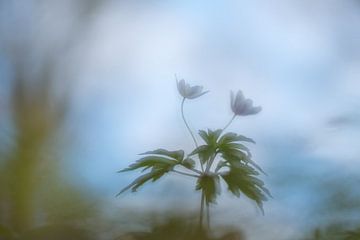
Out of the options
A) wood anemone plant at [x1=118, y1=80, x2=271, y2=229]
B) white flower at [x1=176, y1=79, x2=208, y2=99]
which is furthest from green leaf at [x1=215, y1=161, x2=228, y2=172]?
white flower at [x1=176, y1=79, x2=208, y2=99]

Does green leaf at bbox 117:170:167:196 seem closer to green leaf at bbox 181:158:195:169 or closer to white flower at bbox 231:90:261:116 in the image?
green leaf at bbox 181:158:195:169

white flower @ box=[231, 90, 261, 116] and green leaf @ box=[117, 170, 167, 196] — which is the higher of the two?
white flower @ box=[231, 90, 261, 116]

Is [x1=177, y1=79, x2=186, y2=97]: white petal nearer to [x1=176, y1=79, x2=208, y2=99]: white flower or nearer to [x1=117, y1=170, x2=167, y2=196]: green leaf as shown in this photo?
[x1=176, y1=79, x2=208, y2=99]: white flower

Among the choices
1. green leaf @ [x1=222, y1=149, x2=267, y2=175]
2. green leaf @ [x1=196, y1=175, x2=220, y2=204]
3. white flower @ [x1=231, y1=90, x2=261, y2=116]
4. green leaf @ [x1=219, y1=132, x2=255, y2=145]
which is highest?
white flower @ [x1=231, y1=90, x2=261, y2=116]

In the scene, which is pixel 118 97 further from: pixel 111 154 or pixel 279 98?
pixel 279 98

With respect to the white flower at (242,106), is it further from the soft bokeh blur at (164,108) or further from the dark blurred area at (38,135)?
the dark blurred area at (38,135)

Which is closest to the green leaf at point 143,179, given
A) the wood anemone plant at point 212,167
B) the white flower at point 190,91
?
the wood anemone plant at point 212,167

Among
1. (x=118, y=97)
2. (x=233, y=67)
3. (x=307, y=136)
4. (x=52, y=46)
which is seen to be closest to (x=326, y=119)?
(x=307, y=136)
